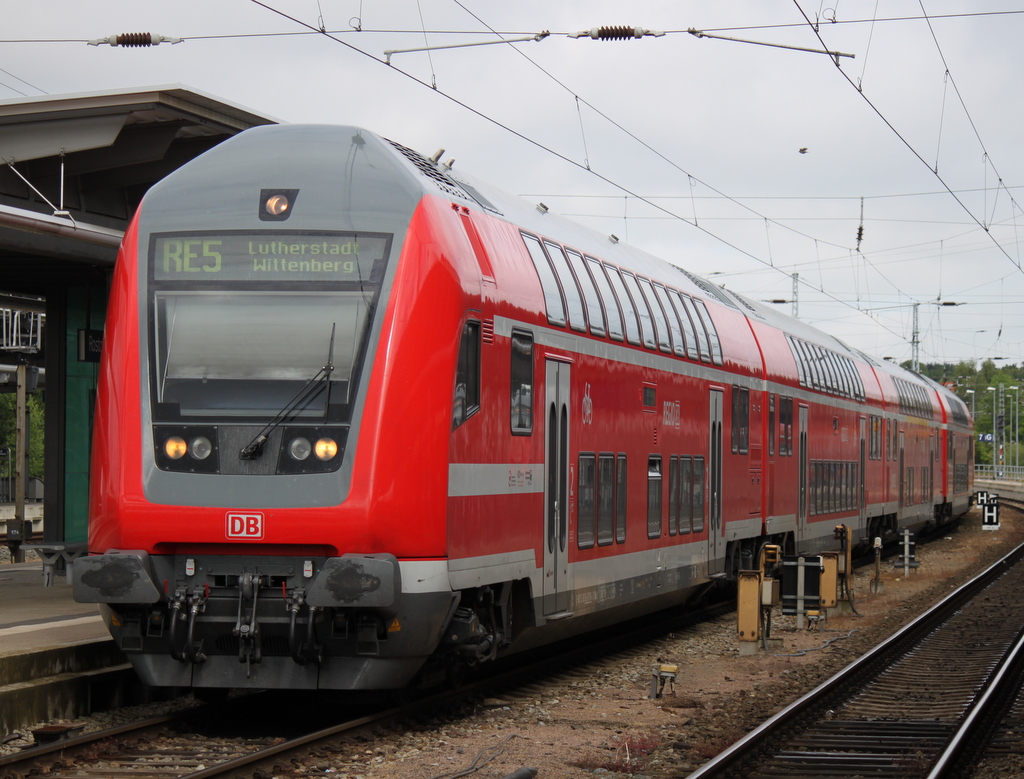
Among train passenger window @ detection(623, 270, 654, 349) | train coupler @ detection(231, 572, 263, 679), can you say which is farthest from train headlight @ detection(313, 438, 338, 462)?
train passenger window @ detection(623, 270, 654, 349)

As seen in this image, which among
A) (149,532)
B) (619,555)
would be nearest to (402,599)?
(149,532)

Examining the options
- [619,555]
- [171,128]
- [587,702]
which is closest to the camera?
[587,702]

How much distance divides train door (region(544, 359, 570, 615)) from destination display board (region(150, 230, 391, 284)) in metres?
2.43

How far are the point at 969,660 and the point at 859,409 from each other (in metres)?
12.6

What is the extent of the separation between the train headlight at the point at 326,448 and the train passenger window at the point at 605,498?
4.12 metres

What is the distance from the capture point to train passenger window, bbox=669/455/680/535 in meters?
14.6

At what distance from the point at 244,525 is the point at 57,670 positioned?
2.13 metres

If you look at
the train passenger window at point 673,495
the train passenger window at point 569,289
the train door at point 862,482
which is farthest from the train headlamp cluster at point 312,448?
the train door at point 862,482

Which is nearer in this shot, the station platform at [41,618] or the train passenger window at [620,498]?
the station platform at [41,618]

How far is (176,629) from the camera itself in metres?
8.65

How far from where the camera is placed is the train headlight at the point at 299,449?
8703mm

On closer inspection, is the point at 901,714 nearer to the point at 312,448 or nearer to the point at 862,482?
the point at 312,448

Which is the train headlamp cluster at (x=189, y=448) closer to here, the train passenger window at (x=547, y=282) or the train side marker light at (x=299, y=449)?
the train side marker light at (x=299, y=449)

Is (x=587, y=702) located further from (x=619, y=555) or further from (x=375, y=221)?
(x=375, y=221)
